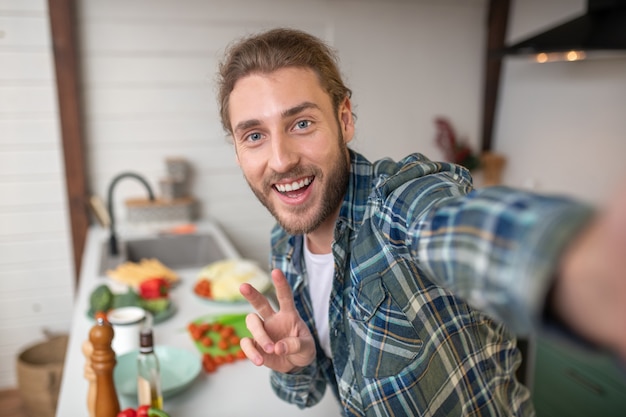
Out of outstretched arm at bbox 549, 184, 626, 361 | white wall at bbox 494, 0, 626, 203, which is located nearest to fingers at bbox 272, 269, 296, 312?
outstretched arm at bbox 549, 184, 626, 361

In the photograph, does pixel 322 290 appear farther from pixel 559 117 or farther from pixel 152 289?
pixel 559 117

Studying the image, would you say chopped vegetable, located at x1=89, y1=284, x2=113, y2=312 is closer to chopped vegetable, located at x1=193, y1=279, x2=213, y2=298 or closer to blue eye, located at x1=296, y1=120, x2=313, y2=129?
chopped vegetable, located at x1=193, y1=279, x2=213, y2=298

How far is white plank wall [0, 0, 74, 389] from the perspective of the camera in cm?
251

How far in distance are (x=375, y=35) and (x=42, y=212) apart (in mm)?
2105

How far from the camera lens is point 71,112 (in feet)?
8.51

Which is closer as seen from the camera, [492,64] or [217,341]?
[217,341]

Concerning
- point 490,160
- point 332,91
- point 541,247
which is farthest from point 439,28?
point 541,247

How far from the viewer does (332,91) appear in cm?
104

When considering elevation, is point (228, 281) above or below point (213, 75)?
below

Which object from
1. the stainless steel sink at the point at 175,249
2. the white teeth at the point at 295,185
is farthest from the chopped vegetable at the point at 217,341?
the stainless steel sink at the point at 175,249

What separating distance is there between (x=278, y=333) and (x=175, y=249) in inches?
67.8

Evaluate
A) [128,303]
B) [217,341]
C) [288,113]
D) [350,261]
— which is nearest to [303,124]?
[288,113]

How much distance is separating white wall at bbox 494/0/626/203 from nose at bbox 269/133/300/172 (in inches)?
69.8

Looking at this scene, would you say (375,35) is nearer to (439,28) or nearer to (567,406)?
(439,28)
